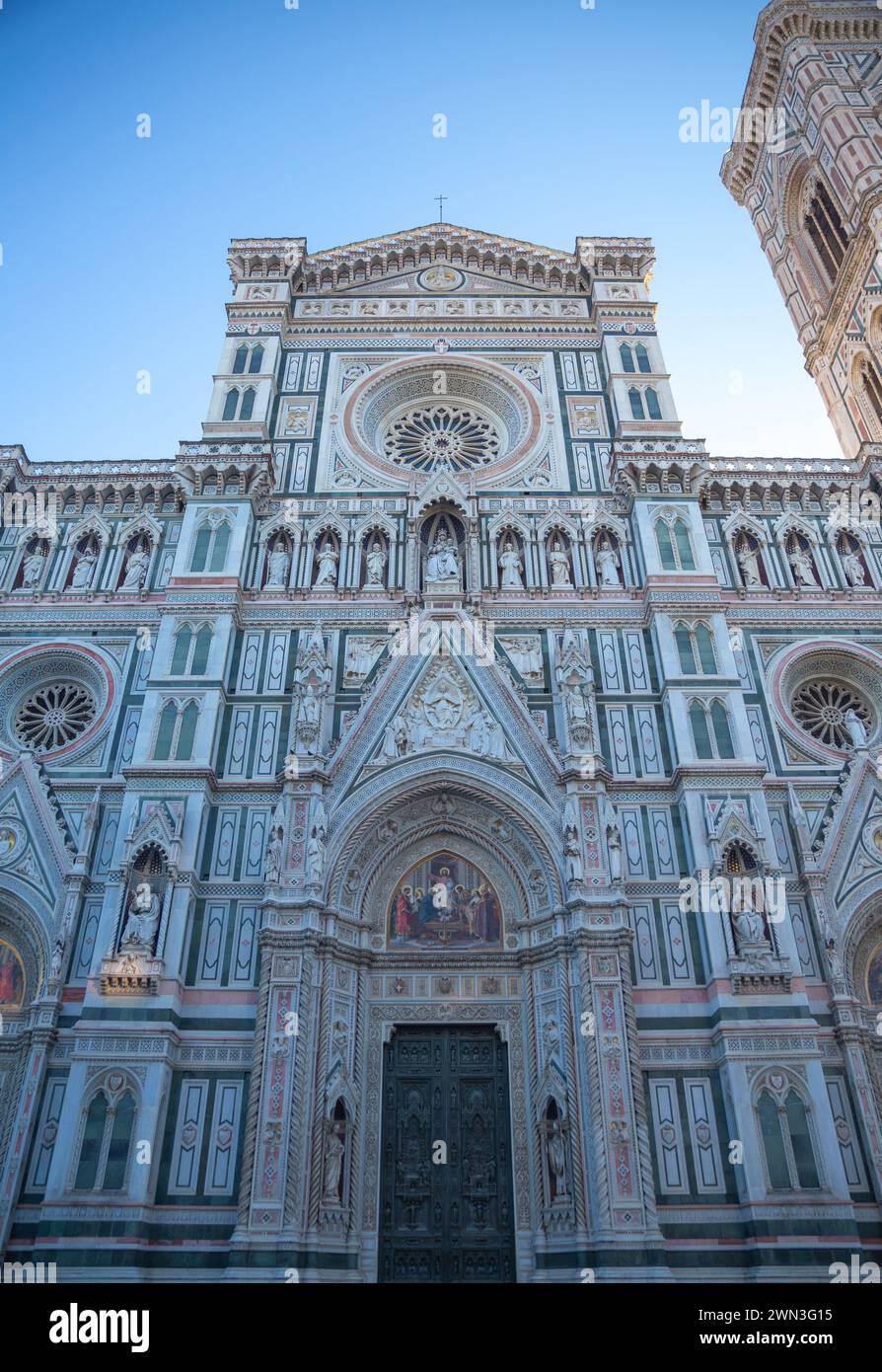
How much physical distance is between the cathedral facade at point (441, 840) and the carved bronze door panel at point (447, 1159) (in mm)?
50

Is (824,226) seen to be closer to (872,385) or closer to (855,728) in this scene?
(872,385)

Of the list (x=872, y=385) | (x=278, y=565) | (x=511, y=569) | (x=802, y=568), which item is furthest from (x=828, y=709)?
(x=872, y=385)

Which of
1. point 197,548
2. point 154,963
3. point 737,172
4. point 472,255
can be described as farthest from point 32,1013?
point 737,172

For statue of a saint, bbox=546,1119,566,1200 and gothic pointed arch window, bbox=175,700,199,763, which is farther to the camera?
gothic pointed arch window, bbox=175,700,199,763

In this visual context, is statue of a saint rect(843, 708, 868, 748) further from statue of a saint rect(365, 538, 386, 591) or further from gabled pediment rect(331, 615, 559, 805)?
statue of a saint rect(365, 538, 386, 591)

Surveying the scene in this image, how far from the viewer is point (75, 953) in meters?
16.1

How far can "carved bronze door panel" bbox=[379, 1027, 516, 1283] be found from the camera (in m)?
14.4

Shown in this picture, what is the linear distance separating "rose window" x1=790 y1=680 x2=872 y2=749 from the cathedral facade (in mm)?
78

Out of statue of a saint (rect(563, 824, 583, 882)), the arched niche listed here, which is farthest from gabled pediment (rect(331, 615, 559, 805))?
statue of a saint (rect(563, 824, 583, 882))

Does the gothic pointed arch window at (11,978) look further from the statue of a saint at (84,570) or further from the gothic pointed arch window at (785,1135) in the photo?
the gothic pointed arch window at (785,1135)

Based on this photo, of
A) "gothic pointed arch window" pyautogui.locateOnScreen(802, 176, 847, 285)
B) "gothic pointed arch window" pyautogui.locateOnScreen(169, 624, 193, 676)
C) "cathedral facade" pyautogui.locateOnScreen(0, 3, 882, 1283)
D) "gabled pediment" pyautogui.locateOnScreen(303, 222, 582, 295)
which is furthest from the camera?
"gothic pointed arch window" pyautogui.locateOnScreen(802, 176, 847, 285)

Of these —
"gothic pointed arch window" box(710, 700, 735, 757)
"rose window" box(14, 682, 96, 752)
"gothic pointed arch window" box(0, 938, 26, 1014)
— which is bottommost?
"gothic pointed arch window" box(0, 938, 26, 1014)
